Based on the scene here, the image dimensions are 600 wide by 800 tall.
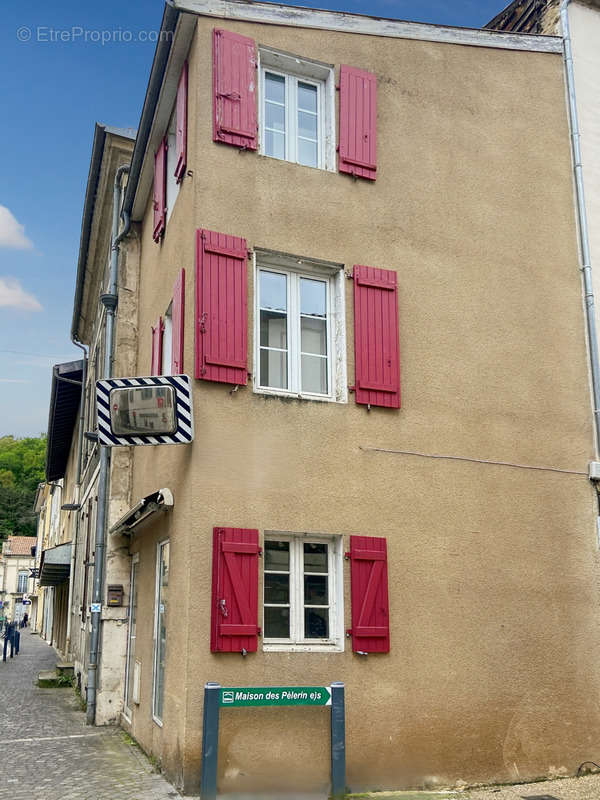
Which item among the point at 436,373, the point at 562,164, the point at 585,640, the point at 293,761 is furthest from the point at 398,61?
the point at 293,761

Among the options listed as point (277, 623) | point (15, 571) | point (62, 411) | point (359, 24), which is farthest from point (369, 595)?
point (15, 571)

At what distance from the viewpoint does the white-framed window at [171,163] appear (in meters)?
10.2

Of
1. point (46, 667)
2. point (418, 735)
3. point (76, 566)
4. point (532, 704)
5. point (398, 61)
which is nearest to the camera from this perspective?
point (418, 735)

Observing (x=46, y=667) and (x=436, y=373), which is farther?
(x=46, y=667)

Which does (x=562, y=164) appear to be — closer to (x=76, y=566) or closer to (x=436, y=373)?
(x=436, y=373)

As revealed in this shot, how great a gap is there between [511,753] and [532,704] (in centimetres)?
54

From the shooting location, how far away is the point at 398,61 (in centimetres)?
993

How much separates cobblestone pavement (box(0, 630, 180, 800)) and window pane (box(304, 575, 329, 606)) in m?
2.07

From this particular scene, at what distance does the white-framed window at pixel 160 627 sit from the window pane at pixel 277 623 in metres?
1.53

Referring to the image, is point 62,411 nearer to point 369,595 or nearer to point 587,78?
point 587,78

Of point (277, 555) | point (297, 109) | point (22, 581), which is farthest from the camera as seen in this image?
point (22, 581)

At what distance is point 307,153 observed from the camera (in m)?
9.36

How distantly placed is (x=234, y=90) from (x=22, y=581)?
78.9 m

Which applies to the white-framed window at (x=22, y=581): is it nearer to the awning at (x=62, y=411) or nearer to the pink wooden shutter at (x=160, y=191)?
the awning at (x=62, y=411)
